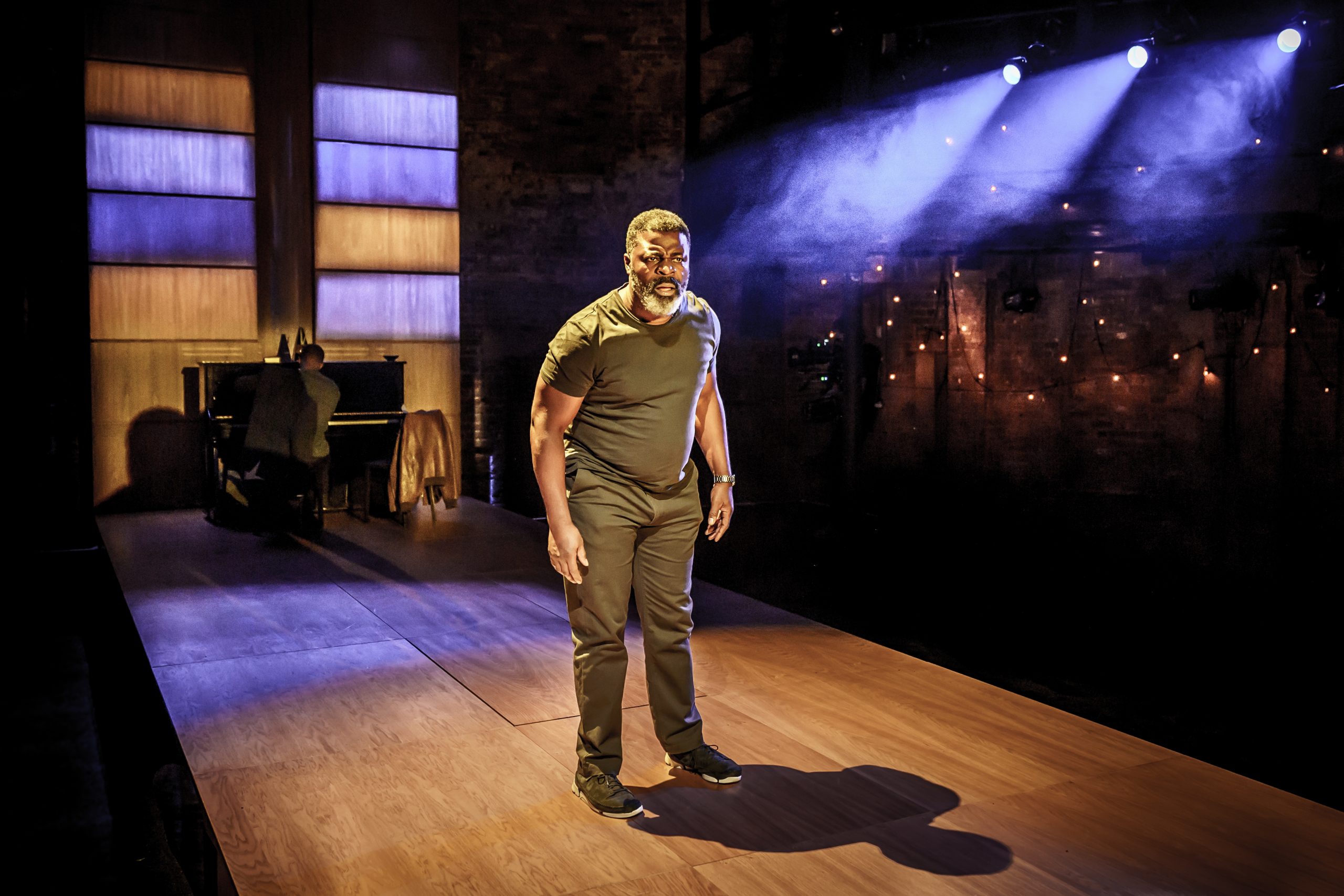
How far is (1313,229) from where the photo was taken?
23.1 feet

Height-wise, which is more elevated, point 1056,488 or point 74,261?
point 74,261

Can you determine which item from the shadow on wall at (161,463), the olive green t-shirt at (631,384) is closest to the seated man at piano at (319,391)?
the shadow on wall at (161,463)

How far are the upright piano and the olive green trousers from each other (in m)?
4.38

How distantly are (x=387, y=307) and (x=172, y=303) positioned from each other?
1400 millimetres

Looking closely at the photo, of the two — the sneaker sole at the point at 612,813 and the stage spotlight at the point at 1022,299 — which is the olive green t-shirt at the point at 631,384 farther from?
the stage spotlight at the point at 1022,299

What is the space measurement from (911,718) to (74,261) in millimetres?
6104

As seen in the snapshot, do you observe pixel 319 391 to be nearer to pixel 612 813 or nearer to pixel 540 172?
pixel 540 172

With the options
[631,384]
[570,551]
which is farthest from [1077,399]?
[570,551]

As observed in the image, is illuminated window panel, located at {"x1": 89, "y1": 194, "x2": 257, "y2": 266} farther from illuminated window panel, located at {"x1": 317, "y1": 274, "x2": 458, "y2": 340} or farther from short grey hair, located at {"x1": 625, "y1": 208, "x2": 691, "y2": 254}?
short grey hair, located at {"x1": 625, "y1": 208, "x2": 691, "y2": 254}

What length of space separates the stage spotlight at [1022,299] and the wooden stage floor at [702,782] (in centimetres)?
519

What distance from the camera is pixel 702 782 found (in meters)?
2.65

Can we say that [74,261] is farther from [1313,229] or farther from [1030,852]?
[1313,229]

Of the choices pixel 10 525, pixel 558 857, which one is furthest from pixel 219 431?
pixel 558 857

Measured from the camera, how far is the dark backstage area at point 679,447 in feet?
8.18
